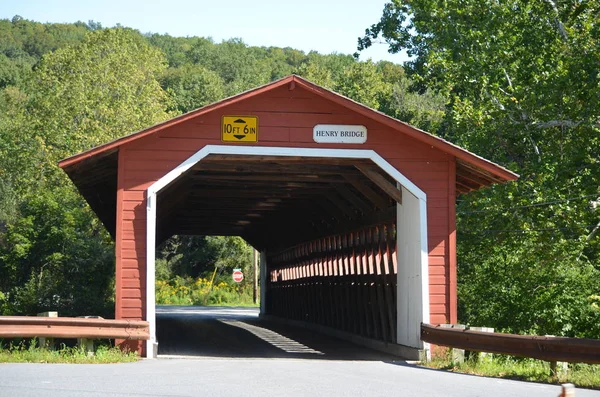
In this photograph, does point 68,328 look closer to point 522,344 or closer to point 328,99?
point 328,99

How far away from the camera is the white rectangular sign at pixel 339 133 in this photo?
15.1 m

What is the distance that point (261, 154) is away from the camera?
1496cm

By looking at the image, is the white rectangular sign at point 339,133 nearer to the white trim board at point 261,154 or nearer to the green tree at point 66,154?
the white trim board at point 261,154

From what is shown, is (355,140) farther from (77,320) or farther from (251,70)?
(251,70)

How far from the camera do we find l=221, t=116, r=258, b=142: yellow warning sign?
1491 cm

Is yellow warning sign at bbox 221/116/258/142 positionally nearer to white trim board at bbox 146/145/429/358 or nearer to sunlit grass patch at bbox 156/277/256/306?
white trim board at bbox 146/145/429/358

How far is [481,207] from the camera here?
22922mm

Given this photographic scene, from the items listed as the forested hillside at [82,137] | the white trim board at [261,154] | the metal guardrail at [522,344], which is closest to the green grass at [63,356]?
the white trim board at [261,154]

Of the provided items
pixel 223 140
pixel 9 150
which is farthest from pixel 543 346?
pixel 9 150

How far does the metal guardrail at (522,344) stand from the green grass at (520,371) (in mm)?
227

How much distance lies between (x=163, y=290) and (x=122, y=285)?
39121 millimetres

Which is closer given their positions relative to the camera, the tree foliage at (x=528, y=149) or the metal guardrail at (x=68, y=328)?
the metal guardrail at (x=68, y=328)

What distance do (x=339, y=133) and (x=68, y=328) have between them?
5283mm

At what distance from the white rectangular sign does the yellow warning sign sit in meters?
1.00
